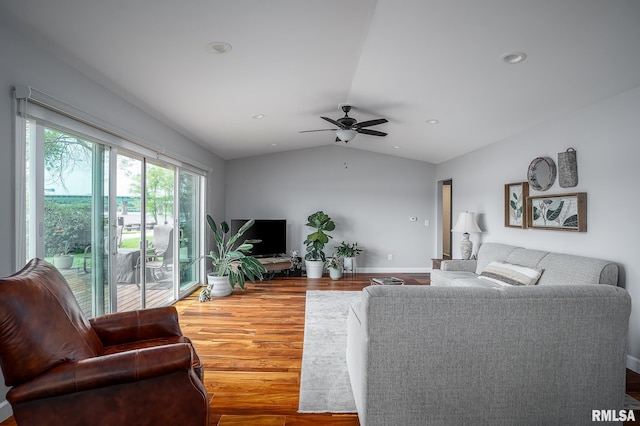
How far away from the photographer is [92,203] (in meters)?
2.85

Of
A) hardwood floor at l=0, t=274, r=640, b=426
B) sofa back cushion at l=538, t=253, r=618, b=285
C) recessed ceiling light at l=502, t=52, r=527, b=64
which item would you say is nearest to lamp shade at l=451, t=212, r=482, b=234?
sofa back cushion at l=538, t=253, r=618, b=285

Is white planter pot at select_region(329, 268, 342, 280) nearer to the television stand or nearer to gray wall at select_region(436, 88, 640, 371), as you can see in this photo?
the television stand

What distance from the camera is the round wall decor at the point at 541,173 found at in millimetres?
3554

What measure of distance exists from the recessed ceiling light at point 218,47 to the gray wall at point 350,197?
435 centimetres

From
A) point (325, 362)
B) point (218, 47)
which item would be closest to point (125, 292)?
point (325, 362)

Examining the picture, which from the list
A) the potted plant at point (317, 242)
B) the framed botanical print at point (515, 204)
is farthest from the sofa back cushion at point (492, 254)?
the potted plant at point (317, 242)

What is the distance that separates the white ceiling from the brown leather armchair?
164 centimetres

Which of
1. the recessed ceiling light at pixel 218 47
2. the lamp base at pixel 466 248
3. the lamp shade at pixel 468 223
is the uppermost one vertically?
the recessed ceiling light at pixel 218 47

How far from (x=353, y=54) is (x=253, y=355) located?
9.48ft

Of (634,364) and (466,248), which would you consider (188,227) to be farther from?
(634,364)

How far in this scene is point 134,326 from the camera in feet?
6.59

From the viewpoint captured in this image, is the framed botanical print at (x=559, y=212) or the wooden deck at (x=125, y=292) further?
the framed botanical print at (x=559, y=212)

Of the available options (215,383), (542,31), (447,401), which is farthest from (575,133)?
(215,383)

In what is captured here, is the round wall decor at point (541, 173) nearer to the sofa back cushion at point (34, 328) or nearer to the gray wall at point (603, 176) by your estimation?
the gray wall at point (603, 176)
